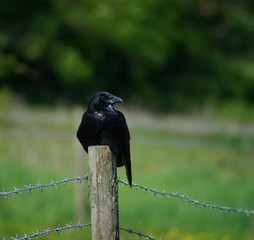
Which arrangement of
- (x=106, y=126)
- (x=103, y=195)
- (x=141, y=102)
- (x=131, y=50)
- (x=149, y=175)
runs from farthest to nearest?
(x=131, y=50), (x=141, y=102), (x=149, y=175), (x=106, y=126), (x=103, y=195)

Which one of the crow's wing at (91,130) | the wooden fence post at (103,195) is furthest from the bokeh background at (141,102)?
the wooden fence post at (103,195)

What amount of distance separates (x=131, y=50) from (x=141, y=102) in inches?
97.6

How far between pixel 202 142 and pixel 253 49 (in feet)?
54.1

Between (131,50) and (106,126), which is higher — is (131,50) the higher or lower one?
the higher one

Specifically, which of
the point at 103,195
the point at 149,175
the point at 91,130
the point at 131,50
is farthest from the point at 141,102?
the point at 103,195

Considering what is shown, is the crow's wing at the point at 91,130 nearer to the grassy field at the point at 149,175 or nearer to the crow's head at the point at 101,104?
the crow's head at the point at 101,104

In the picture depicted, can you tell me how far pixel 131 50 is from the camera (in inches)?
1020

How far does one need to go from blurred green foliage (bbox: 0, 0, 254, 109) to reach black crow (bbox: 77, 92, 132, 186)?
18034 millimetres

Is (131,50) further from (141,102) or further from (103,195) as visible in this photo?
(103,195)

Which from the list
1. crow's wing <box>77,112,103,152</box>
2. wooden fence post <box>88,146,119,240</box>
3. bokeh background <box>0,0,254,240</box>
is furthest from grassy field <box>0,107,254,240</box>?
wooden fence post <box>88,146,119,240</box>

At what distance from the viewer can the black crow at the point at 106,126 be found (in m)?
3.92

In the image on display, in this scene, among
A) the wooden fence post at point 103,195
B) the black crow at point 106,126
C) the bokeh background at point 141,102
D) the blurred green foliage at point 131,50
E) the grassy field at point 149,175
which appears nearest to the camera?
the wooden fence post at point 103,195

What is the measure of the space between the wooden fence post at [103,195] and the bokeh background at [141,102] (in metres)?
3.71

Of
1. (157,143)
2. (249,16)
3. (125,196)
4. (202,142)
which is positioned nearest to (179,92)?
(249,16)
